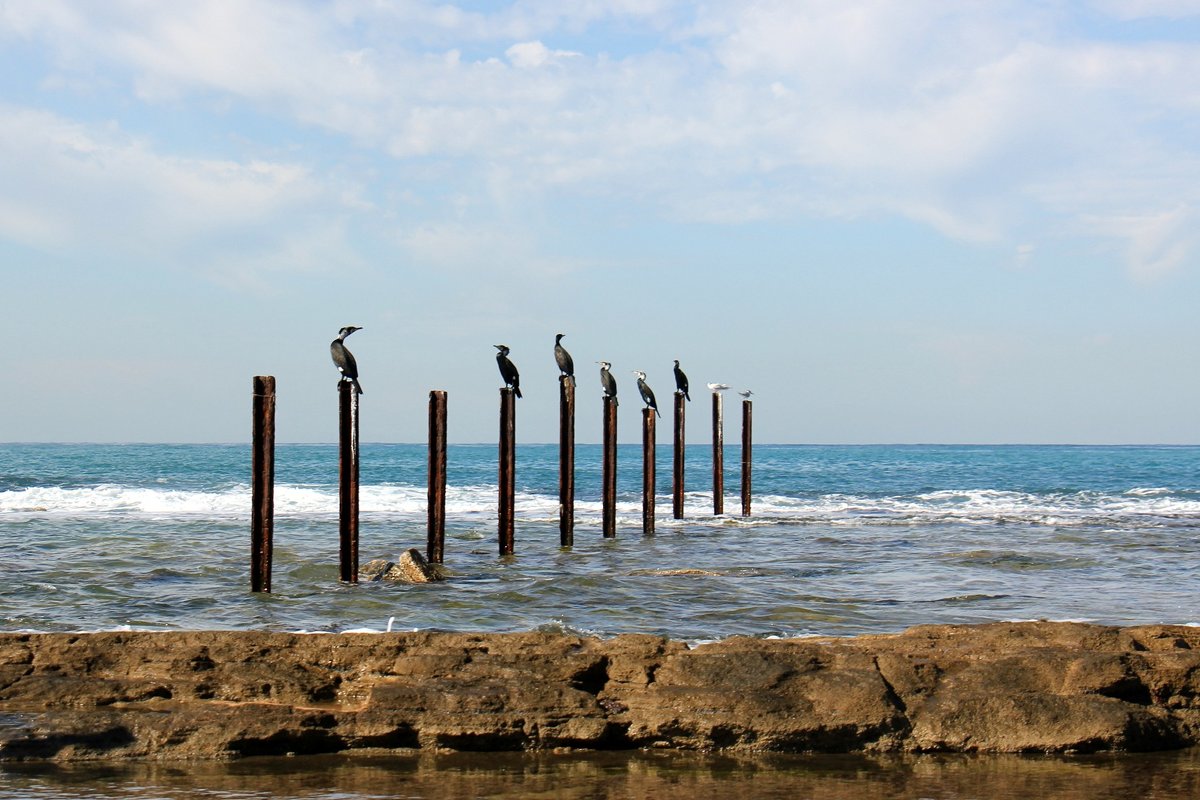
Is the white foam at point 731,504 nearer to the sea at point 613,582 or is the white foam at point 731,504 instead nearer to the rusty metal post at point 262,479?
the sea at point 613,582

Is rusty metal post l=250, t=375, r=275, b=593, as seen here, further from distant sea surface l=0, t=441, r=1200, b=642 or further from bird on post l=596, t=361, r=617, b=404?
bird on post l=596, t=361, r=617, b=404

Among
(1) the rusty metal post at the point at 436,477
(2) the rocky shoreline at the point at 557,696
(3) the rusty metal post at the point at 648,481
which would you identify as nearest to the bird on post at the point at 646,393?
(3) the rusty metal post at the point at 648,481

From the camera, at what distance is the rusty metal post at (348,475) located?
42.8ft

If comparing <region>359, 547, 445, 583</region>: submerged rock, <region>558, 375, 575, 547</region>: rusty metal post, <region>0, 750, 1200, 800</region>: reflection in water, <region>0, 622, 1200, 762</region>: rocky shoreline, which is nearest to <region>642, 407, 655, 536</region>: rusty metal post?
<region>558, 375, 575, 547</region>: rusty metal post

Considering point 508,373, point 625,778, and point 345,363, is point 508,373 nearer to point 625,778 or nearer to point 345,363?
point 345,363

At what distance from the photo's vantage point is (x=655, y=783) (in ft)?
17.9

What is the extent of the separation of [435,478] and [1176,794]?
36.0 feet

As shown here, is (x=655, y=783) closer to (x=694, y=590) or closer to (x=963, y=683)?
(x=963, y=683)

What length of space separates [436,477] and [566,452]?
2988 mm

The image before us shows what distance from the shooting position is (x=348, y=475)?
13148mm

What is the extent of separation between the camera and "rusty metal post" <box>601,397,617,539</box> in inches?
797

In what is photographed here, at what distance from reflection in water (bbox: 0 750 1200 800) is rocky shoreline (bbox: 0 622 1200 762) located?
11 centimetres

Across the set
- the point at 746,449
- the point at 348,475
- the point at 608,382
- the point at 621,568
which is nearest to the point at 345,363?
the point at 348,475

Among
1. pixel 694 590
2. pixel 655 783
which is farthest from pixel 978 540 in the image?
pixel 655 783
